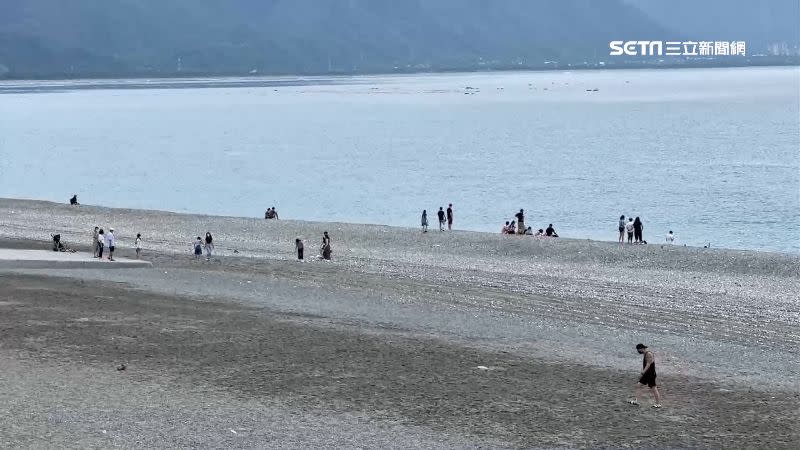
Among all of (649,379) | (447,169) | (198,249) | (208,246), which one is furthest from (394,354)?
(447,169)

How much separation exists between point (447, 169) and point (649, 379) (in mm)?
78300

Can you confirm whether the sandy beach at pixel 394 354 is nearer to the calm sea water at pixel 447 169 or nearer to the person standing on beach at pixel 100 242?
the person standing on beach at pixel 100 242

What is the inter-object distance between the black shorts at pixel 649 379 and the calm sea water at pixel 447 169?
33.6 metres

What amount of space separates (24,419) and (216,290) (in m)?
14.1

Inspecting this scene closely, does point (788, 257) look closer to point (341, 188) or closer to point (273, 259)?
point (273, 259)

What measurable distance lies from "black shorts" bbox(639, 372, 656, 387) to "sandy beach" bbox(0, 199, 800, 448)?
2.00 ft

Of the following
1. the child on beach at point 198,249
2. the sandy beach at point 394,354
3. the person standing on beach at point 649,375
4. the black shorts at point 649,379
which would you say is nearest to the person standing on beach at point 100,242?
the sandy beach at point 394,354

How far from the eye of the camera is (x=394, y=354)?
2625 cm

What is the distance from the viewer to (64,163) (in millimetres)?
109062

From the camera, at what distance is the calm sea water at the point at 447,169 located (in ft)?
226

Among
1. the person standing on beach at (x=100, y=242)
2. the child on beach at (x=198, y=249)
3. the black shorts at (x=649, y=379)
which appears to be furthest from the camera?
the child on beach at (x=198, y=249)

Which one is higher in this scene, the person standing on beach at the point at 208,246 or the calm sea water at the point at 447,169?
the calm sea water at the point at 447,169

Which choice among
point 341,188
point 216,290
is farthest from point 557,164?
point 216,290

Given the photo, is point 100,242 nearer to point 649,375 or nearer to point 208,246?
point 208,246
